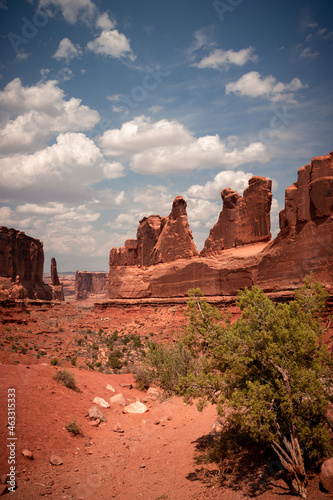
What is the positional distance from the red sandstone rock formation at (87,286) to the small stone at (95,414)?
113m

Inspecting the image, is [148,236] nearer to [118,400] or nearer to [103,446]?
[118,400]

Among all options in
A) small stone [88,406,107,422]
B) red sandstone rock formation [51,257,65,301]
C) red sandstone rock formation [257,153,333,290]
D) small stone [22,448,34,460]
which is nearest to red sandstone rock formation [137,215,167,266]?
red sandstone rock formation [257,153,333,290]

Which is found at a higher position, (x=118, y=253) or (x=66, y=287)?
(x=118, y=253)

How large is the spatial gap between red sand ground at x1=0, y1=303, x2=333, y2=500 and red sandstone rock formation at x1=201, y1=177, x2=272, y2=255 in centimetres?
1578

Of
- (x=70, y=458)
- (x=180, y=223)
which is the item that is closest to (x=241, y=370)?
(x=70, y=458)

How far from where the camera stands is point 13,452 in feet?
26.2

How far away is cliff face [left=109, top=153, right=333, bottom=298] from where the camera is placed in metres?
18.9

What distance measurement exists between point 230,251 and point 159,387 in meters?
14.2

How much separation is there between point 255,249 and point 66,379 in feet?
56.1

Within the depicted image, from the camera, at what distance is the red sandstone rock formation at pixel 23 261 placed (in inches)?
2376

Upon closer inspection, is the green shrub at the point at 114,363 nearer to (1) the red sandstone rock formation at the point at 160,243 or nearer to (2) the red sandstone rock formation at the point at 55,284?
(1) the red sandstone rock formation at the point at 160,243

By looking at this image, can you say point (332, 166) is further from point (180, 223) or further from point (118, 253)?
point (118, 253)

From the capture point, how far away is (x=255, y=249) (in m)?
Answer: 25.1

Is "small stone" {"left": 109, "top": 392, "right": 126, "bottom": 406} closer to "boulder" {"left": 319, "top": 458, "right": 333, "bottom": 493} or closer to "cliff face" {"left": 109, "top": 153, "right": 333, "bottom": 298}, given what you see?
"boulder" {"left": 319, "top": 458, "right": 333, "bottom": 493}
